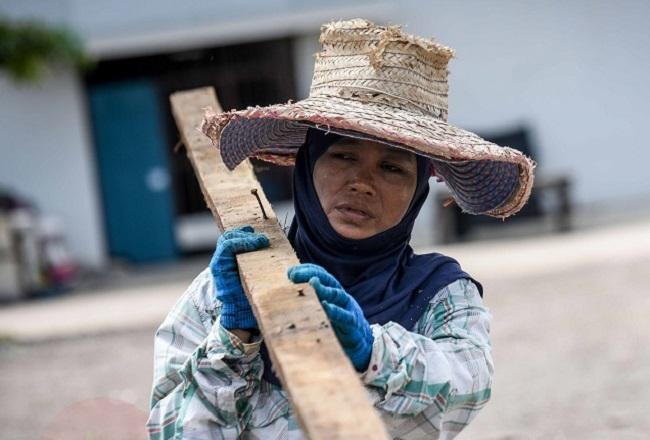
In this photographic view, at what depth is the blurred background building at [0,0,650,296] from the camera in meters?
15.5

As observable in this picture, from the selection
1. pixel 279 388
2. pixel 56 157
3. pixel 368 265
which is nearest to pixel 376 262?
pixel 368 265

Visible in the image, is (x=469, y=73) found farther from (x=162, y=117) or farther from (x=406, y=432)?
(x=406, y=432)

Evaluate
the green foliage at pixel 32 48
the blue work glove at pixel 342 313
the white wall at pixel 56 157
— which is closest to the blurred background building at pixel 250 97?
the white wall at pixel 56 157

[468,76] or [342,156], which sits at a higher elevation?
[342,156]

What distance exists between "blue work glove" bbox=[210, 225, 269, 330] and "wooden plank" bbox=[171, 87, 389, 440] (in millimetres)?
29

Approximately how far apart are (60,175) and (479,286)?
13734 mm

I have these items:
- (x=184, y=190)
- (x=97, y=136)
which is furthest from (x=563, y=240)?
(x=97, y=136)

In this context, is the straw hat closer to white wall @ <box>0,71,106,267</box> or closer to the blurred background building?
the blurred background building

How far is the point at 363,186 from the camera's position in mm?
2502

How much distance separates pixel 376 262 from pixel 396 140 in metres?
0.31

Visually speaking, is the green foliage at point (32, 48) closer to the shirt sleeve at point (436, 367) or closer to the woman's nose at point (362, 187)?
the woman's nose at point (362, 187)

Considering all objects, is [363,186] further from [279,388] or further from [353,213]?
[279,388]

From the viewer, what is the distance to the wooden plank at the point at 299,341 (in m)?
1.72

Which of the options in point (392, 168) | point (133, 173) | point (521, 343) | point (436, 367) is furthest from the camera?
point (133, 173)
